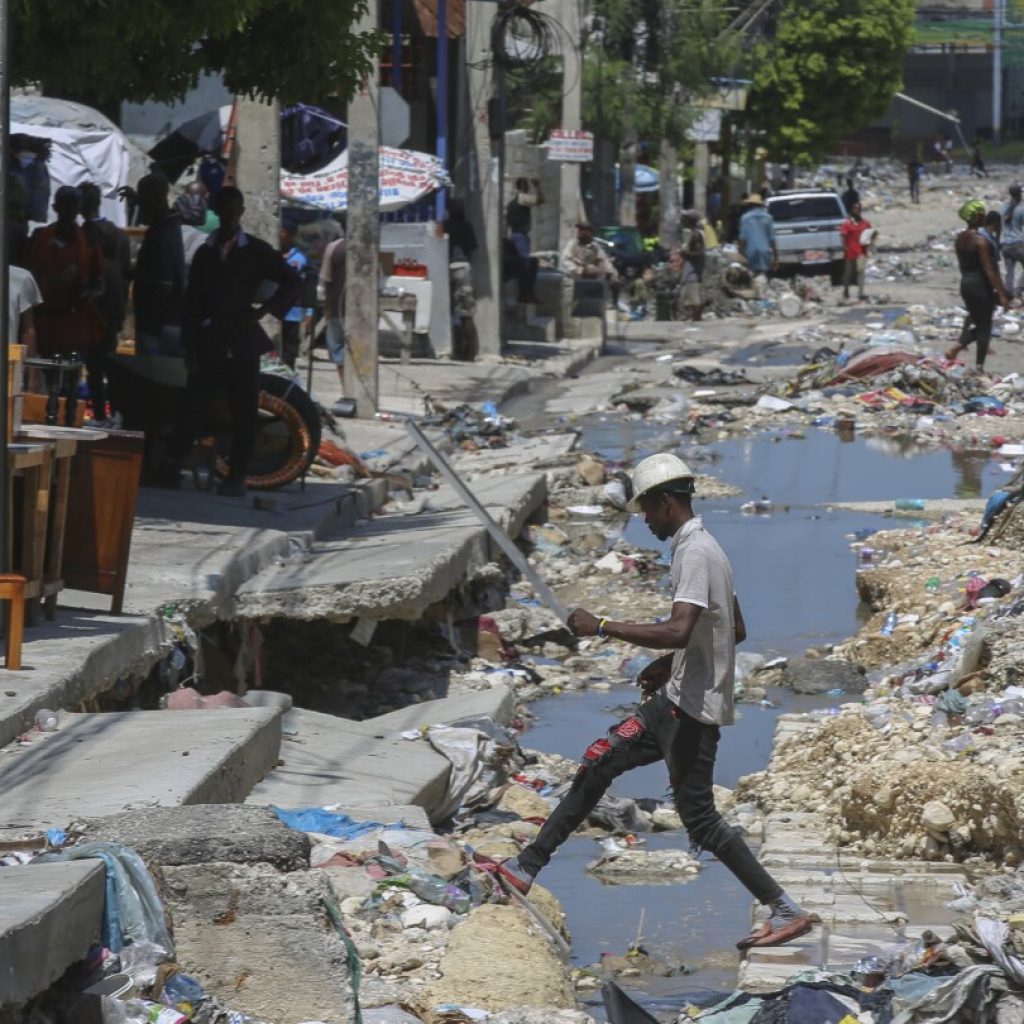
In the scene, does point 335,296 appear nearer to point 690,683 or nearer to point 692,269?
point 690,683

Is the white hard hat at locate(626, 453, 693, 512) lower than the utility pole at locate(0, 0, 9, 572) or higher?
lower

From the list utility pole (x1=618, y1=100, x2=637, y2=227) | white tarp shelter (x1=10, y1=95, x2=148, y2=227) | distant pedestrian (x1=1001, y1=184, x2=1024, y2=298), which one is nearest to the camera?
white tarp shelter (x1=10, y1=95, x2=148, y2=227)

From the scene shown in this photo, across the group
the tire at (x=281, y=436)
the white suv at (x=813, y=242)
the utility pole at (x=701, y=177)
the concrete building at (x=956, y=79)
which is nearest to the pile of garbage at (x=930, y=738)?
A: the tire at (x=281, y=436)

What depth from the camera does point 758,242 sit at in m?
36.2

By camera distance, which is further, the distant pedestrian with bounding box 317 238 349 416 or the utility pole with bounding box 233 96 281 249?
the distant pedestrian with bounding box 317 238 349 416

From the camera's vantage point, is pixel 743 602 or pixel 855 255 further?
pixel 855 255

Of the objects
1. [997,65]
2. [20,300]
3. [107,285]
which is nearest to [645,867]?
[20,300]

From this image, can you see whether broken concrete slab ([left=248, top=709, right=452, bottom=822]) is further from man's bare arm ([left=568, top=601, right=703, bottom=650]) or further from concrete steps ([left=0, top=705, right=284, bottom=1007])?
man's bare arm ([left=568, top=601, right=703, bottom=650])

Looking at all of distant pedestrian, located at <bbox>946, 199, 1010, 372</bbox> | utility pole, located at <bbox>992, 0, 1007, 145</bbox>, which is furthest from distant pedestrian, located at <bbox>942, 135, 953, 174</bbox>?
distant pedestrian, located at <bbox>946, 199, 1010, 372</bbox>

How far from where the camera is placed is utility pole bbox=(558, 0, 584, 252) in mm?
30875

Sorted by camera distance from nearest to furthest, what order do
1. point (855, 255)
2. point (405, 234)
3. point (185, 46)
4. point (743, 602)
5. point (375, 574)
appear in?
1. point (375, 574)
2. point (185, 46)
3. point (743, 602)
4. point (405, 234)
5. point (855, 255)

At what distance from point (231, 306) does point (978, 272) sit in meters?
10.9

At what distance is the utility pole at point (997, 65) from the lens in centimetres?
8275

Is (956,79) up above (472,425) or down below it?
above
